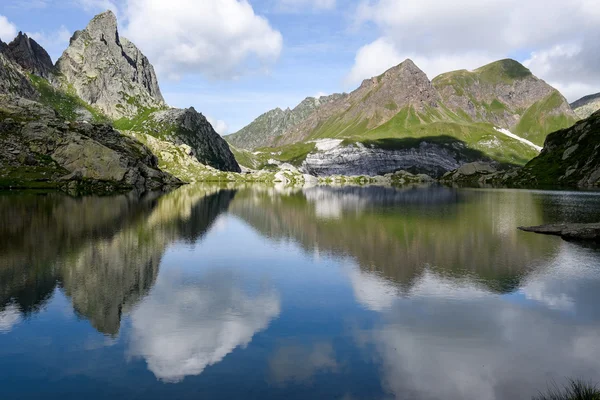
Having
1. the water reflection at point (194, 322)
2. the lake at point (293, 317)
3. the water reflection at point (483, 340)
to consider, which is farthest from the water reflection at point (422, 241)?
the water reflection at point (194, 322)

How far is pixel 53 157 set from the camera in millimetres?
174250

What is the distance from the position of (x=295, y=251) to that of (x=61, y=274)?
1042 inches

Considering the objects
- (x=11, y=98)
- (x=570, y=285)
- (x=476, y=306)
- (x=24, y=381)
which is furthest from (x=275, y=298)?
(x=11, y=98)

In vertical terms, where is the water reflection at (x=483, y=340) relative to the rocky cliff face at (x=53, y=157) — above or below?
below

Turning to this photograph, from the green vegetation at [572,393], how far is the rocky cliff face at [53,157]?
16228 cm

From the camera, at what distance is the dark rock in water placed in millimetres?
61094

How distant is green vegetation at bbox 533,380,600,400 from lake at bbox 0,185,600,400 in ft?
1.95

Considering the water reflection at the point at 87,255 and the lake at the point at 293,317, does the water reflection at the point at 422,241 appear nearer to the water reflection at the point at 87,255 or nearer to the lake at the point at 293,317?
the lake at the point at 293,317

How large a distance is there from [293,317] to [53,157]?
177071 mm

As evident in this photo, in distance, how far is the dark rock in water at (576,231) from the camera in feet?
200

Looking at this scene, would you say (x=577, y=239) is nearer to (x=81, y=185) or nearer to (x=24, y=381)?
(x=24, y=381)

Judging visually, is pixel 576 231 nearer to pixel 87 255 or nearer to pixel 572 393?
pixel 572 393

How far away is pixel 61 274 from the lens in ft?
127

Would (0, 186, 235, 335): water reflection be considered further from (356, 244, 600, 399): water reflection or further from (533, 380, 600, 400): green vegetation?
(533, 380, 600, 400): green vegetation
